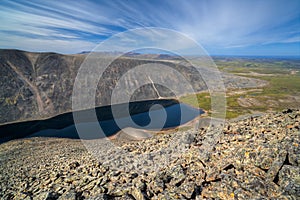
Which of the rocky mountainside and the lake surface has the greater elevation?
the rocky mountainside

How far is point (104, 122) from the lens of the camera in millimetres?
60750

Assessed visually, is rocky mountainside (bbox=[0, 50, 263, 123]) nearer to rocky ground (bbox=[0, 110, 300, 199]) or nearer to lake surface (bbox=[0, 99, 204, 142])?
lake surface (bbox=[0, 99, 204, 142])

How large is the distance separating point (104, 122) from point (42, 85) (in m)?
42.0

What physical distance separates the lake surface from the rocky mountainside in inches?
312

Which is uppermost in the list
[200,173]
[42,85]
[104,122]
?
[42,85]

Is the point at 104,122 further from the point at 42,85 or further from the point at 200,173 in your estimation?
the point at 200,173

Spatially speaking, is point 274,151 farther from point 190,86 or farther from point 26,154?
point 190,86

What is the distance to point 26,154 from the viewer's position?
2856 cm

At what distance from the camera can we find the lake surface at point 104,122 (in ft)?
166

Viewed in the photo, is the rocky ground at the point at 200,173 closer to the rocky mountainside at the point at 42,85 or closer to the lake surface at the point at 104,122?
the lake surface at the point at 104,122

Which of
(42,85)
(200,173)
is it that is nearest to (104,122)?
(42,85)

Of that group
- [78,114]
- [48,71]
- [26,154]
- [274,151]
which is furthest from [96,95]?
[274,151]

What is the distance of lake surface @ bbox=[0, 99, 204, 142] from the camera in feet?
166

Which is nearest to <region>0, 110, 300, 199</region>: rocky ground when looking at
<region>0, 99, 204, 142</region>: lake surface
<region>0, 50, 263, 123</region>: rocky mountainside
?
<region>0, 99, 204, 142</region>: lake surface
